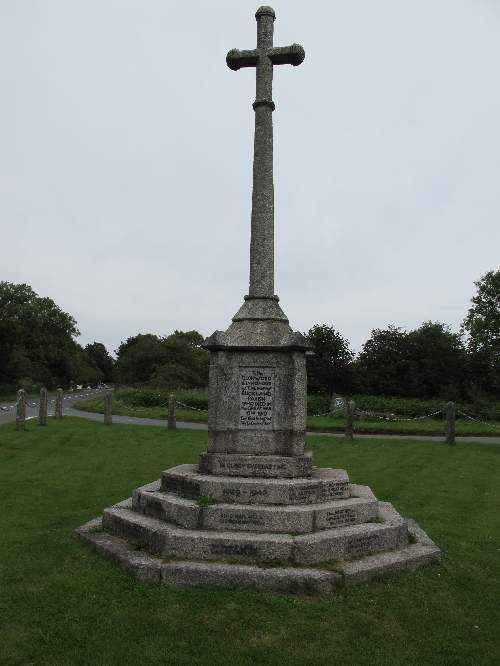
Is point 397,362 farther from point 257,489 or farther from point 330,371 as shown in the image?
point 257,489

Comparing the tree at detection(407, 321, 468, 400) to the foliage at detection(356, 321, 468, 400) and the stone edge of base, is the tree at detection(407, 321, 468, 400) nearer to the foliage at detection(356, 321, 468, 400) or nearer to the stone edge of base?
the foliage at detection(356, 321, 468, 400)

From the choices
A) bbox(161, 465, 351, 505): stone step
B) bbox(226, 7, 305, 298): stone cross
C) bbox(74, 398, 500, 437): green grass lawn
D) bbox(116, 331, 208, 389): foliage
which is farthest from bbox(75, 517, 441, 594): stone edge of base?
bbox(116, 331, 208, 389): foliage

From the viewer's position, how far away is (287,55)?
801 centimetres

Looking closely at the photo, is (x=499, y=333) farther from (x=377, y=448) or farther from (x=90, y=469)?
(x=90, y=469)

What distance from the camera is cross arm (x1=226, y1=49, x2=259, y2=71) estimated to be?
8.16m

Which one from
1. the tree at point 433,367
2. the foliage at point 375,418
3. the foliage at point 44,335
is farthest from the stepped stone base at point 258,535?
the foliage at point 44,335

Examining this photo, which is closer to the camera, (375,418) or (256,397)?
(256,397)

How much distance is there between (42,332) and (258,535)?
243 ft

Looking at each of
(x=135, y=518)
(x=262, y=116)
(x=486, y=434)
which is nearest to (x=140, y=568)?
(x=135, y=518)

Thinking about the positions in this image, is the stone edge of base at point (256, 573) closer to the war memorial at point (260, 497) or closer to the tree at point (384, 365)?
the war memorial at point (260, 497)

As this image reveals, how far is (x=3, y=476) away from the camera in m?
10.8

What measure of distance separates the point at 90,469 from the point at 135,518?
5.80m

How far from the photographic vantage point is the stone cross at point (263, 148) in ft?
25.1

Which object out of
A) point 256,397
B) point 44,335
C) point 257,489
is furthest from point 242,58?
point 44,335
